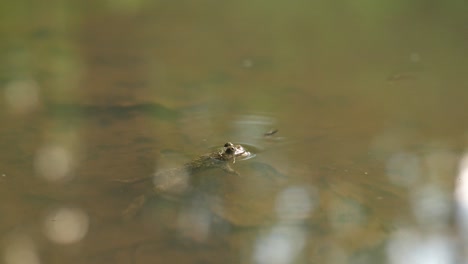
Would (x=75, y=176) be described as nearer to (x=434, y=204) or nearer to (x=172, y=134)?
(x=172, y=134)

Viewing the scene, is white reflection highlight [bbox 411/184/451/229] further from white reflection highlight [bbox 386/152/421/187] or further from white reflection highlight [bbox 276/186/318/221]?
white reflection highlight [bbox 276/186/318/221]

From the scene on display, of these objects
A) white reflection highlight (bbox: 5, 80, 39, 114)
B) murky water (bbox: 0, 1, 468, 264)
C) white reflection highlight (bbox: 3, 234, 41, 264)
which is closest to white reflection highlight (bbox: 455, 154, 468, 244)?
murky water (bbox: 0, 1, 468, 264)

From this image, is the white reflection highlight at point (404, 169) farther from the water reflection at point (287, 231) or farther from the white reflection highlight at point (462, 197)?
the water reflection at point (287, 231)

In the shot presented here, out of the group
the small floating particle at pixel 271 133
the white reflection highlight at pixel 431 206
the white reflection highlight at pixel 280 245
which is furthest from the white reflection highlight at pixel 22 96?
the white reflection highlight at pixel 431 206

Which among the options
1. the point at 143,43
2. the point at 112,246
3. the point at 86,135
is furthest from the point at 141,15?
the point at 112,246

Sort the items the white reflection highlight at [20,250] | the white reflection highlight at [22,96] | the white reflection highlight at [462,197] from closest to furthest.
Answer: the white reflection highlight at [20,250] < the white reflection highlight at [462,197] < the white reflection highlight at [22,96]
